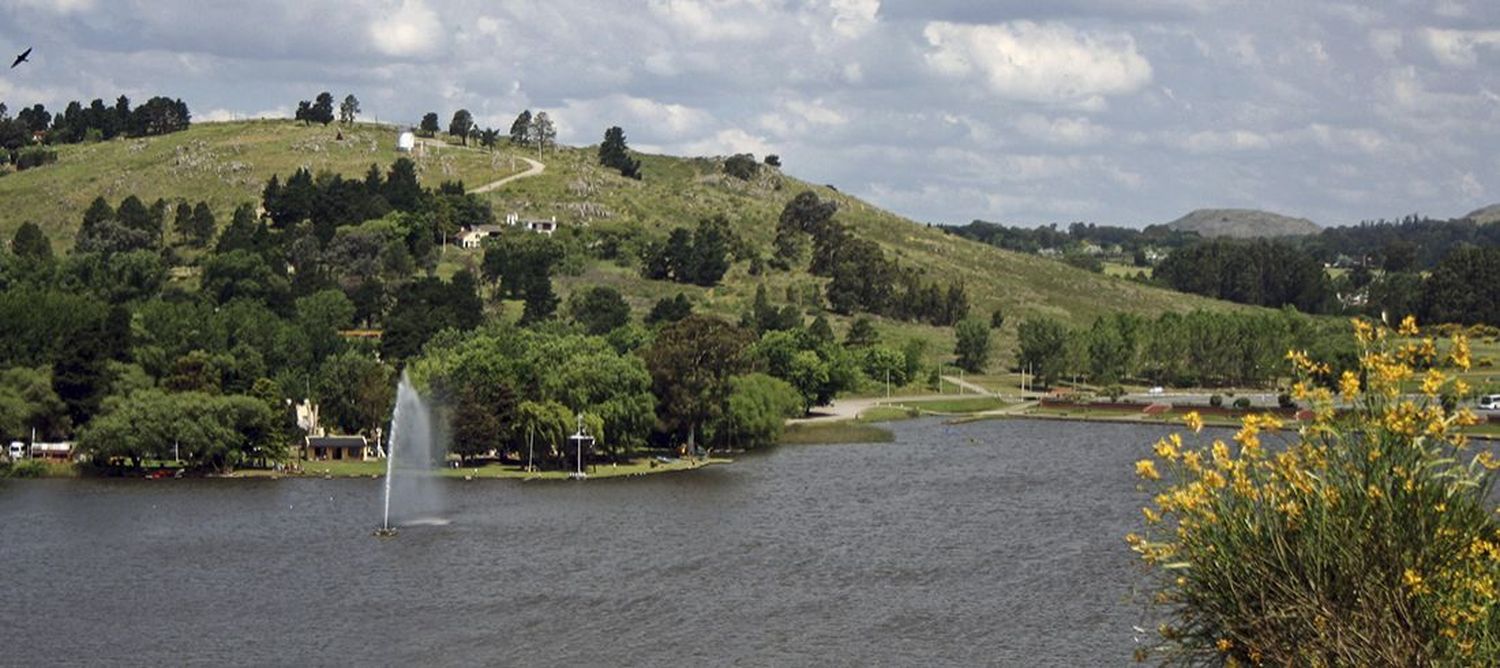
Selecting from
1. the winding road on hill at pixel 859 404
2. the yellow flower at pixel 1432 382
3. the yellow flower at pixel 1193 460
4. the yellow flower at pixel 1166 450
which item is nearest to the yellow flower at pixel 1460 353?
the yellow flower at pixel 1432 382

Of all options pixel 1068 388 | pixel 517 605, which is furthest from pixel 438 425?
pixel 1068 388

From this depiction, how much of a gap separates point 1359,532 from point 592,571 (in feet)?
159

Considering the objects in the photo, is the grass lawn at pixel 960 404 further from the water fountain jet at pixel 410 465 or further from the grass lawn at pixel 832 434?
the water fountain jet at pixel 410 465

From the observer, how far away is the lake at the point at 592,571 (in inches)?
2381

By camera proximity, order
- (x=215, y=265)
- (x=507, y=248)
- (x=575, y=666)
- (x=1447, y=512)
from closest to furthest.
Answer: (x=1447, y=512)
(x=575, y=666)
(x=215, y=265)
(x=507, y=248)

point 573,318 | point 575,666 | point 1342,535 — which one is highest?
Result: point 573,318

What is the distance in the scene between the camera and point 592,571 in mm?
74000

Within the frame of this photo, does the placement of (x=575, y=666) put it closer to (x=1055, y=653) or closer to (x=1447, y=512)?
(x=1055, y=653)

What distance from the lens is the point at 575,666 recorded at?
187ft

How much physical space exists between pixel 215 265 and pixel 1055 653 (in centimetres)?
13337

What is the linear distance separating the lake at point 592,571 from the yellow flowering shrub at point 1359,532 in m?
27.6

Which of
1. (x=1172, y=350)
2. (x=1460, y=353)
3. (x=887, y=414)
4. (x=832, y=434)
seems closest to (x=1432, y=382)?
(x=1460, y=353)

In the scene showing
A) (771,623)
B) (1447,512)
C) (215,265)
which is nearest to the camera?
(1447,512)

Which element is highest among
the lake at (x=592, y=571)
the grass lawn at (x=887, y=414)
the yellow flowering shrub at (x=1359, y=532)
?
the grass lawn at (x=887, y=414)
